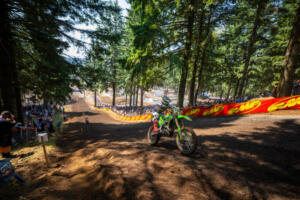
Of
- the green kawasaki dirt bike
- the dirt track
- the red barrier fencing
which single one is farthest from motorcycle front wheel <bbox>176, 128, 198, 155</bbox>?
the red barrier fencing

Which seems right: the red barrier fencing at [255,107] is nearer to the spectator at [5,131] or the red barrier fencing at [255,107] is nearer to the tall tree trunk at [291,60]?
the tall tree trunk at [291,60]

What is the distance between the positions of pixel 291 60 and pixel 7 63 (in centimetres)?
1669

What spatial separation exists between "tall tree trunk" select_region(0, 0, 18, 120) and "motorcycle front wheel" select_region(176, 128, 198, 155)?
28.6ft

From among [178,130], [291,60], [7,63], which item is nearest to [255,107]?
[291,60]

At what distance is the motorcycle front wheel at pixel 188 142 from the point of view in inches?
158

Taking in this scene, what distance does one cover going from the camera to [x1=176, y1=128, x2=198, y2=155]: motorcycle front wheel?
4.02 metres

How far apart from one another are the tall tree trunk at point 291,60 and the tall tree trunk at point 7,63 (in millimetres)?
16053

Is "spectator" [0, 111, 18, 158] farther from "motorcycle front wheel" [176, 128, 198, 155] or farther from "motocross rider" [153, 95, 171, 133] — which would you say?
"motorcycle front wheel" [176, 128, 198, 155]

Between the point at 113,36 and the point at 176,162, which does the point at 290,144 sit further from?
the point at 113,36

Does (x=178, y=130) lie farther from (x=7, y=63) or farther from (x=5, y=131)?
(x=7, y=63)


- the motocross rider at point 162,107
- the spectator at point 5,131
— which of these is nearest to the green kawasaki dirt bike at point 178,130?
the motocross rider at point 162,107

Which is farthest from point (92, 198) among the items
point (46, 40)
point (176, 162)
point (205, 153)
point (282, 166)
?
point (46, 40)

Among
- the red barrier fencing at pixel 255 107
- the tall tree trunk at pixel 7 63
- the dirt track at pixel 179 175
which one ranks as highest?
the tall tree trunk at pixel 7 63

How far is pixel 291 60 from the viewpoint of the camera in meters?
8.63
